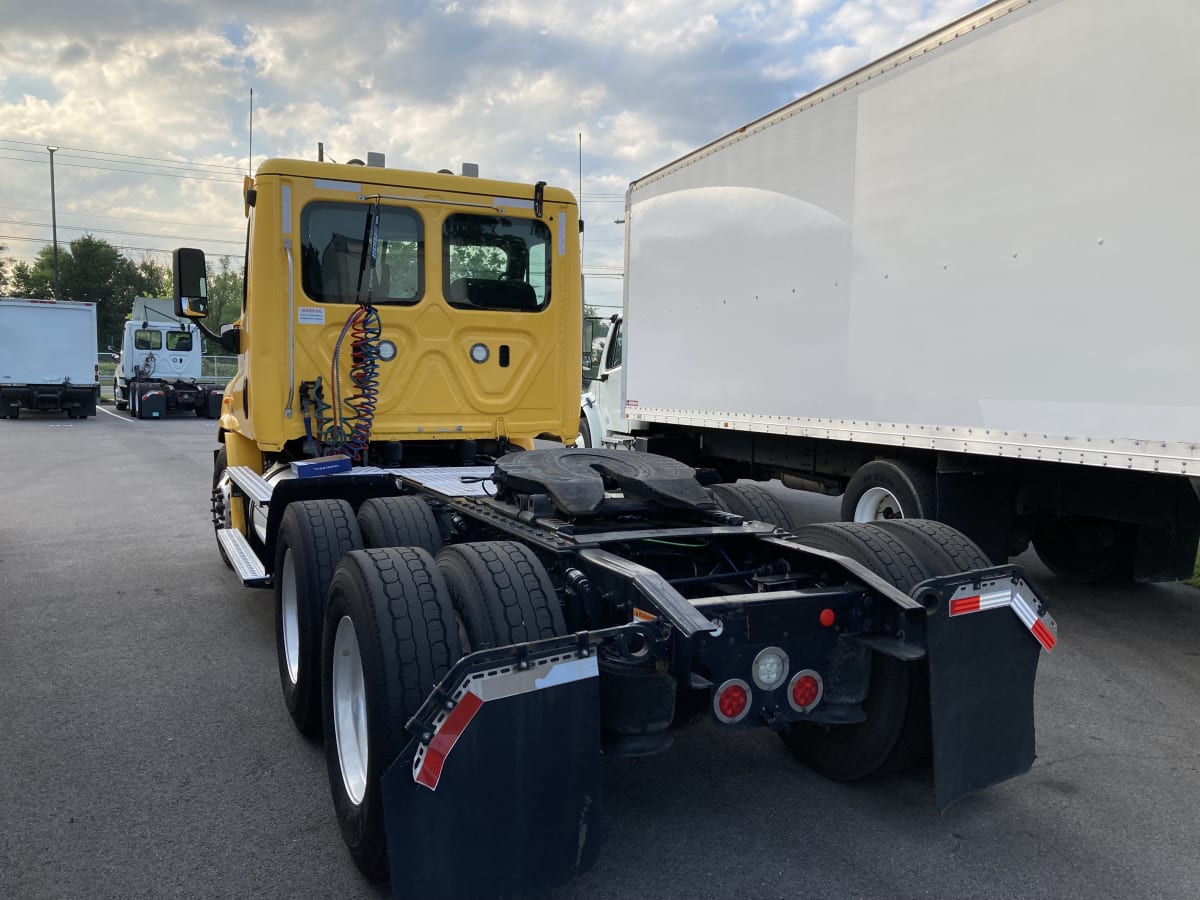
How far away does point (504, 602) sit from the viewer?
2928mm

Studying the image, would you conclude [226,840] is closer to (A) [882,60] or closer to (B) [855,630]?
(B) [855,630]

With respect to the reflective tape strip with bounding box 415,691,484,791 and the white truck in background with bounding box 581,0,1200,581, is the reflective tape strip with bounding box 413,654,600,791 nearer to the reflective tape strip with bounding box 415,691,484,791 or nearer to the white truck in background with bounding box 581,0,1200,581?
the reflective tape strip with bounding box 415,691,484,791

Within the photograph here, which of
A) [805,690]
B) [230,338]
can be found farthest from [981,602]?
[230,338]

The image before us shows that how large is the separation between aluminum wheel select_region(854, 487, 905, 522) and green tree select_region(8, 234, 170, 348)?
69892 mm

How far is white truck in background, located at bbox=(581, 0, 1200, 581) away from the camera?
4766 mm

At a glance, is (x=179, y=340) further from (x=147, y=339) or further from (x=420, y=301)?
(x=420, y=301)

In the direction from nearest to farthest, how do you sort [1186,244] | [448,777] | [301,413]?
[448,777] → [1186,244] → [301,413]

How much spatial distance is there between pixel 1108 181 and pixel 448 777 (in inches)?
183

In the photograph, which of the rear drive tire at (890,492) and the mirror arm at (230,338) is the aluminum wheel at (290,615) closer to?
the mirror arm at (230,338)

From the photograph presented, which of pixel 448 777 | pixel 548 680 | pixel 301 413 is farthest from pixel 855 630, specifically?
pixel 301 413

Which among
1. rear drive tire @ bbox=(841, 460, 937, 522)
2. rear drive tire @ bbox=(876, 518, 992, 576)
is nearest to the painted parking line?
rear drive tire @ bbox=(841, 460, 937, 522)

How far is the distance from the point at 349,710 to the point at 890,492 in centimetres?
478

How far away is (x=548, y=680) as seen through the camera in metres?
2.52

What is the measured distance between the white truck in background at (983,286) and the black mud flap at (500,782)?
12.0 feet
